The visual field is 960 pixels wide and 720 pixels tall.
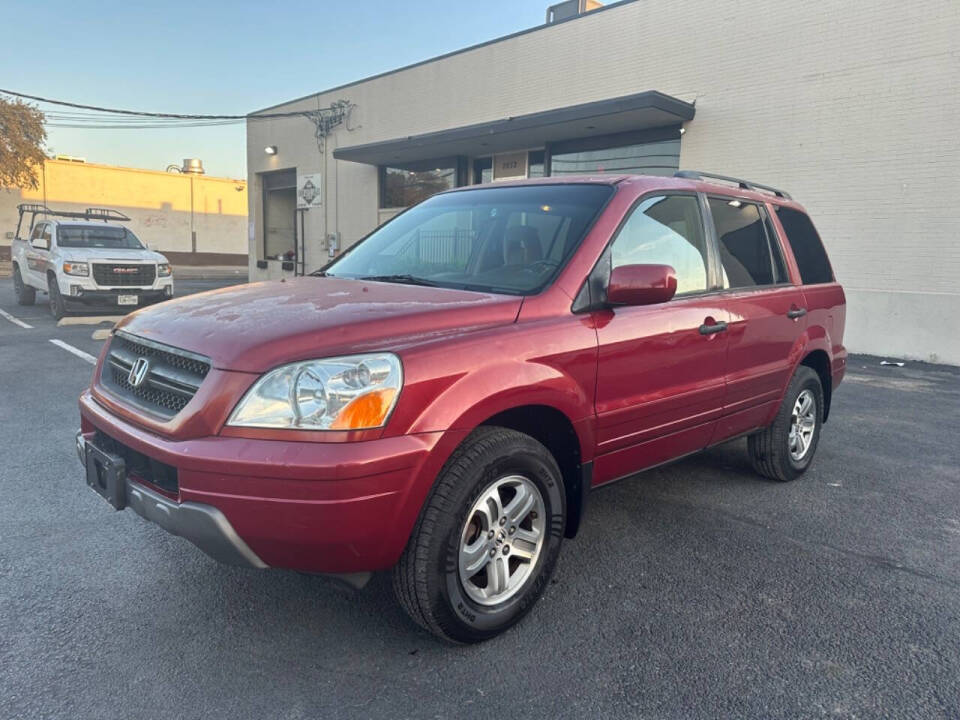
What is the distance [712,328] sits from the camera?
368 centimetres

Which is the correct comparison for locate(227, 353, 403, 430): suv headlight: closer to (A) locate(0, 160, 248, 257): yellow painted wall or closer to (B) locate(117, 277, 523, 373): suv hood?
(B) locate(117, 277, 523, 373): suv hood

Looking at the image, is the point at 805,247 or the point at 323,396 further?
the point at 805,247

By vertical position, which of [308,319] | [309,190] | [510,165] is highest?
[510,165]

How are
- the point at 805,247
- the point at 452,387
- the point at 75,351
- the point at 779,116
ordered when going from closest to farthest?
the point at 452,387 < the point at 805,247 < the point at 75,351 < the point at 779,116

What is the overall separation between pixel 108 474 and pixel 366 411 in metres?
1.16

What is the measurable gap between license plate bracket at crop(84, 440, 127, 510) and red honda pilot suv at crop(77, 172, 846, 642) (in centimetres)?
1

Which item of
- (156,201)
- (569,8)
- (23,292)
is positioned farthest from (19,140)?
(569,8)

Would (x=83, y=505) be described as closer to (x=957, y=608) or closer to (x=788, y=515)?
(x=788, y=515)

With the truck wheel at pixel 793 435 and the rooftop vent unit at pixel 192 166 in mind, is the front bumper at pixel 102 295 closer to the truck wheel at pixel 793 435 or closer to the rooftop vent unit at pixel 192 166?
the truck wheel at pixel 793 435

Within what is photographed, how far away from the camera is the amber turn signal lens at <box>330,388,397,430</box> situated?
228 cm

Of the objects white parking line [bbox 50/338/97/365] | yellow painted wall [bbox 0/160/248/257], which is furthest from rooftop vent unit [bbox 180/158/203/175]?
white parking line [bbox 50/338/97/365]

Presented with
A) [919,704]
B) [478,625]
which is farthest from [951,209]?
[478,625]

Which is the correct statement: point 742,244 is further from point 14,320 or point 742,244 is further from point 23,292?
point 23,292

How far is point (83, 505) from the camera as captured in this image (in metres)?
3.97
